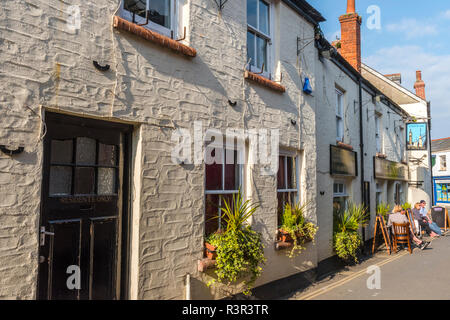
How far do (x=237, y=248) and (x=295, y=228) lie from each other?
2.15 meters

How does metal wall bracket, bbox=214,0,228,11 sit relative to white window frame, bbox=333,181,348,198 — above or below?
above

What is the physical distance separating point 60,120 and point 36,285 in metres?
1.61

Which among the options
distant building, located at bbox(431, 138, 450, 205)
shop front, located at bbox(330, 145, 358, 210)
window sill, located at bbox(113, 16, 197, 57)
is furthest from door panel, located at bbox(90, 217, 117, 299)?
distant building, located at bbox(431, 138, 450, 205)

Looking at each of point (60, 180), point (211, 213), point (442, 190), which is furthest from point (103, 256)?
point (442, 190)

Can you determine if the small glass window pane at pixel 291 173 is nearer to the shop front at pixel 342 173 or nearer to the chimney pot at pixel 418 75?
the shop front at pixel 342 173

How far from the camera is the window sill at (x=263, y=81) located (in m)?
5.95

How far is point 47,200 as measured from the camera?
3557mm

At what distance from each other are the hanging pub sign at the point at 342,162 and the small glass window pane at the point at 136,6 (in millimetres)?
6371

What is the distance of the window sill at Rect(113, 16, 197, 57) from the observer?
4.04m

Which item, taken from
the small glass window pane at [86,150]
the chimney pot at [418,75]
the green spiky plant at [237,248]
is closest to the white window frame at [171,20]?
the small glass window pane at [86,150]

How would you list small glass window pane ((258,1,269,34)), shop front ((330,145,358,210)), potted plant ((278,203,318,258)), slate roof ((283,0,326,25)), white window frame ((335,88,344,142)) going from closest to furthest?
1. potted plant ((278,203,318,258))
2. small glass window pane ((258,1,269,34))
3. slate roof ((283,0,326,25))
4. shop front ((330,145,358,210))
5. white window frame ((335,88,344,142))

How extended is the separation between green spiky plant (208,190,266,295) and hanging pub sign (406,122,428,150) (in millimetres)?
Result: 14236

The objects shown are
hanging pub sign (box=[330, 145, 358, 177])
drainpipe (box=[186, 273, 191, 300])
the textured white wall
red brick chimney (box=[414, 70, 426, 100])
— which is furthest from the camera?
red brick chimney (box=[414, 70, 426, 100])

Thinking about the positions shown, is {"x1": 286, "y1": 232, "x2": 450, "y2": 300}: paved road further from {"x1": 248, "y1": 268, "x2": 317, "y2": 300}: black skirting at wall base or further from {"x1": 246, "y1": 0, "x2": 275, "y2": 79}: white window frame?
{"x1": 246, "y1": 0, "x2": 275, "y2": 79}: white window frame
